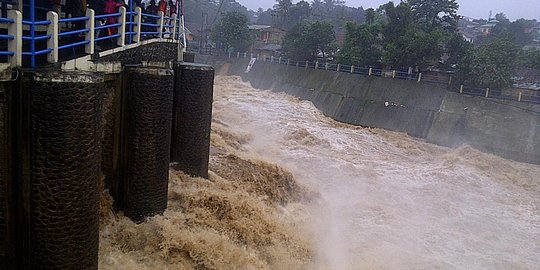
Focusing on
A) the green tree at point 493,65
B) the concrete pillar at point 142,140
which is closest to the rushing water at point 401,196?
the concrete pillar at point 142,140

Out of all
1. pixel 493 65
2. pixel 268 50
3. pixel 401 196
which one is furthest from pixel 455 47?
pixel 268 50

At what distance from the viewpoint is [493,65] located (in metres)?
23.9

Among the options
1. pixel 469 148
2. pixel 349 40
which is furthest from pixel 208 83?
pixel 349 40

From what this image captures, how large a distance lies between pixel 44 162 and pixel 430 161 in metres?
16.5

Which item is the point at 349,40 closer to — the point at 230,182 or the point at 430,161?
the point at 430,161

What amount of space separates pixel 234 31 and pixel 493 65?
28577 mm

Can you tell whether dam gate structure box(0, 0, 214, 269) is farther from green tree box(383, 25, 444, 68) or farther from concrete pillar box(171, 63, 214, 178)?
green tree box(383, 25, 444, 68)

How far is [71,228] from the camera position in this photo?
18.2ft

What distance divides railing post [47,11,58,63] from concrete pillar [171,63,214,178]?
15.1 feet

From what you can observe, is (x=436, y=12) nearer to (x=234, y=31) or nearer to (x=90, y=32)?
(x=234, y=31)

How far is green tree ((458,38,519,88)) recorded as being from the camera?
77.2 ft

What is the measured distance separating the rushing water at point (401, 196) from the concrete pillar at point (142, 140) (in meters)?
3.45

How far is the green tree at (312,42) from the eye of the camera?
124 ft

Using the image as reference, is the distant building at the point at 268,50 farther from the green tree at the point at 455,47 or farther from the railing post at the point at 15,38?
the railing post at the point at 15,38
